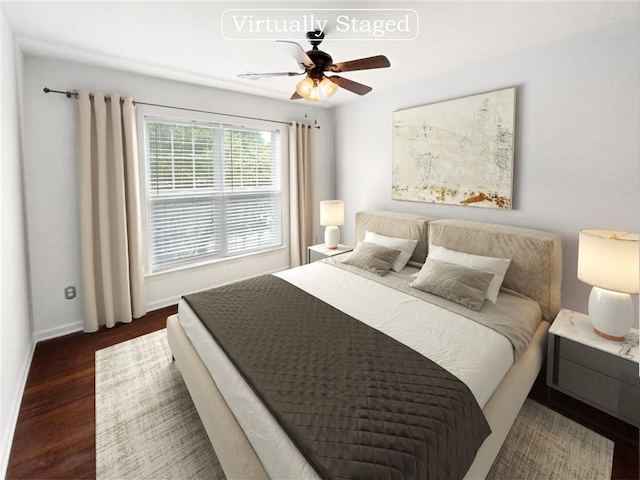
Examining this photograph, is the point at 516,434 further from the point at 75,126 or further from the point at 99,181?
the point at 75,126

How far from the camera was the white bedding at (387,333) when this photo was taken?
1.23 metres

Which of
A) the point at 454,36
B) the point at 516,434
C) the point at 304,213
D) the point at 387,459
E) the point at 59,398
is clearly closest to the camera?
the point at 387,459

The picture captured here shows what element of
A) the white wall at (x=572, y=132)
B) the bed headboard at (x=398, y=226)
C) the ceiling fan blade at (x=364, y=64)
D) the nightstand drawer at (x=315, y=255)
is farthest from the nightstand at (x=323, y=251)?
the ceiling fan blade at (x=364, y=64)

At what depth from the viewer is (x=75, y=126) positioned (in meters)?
2.80

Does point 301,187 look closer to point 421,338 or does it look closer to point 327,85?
point 327,85

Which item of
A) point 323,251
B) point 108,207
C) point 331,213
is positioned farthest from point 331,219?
point 108,207

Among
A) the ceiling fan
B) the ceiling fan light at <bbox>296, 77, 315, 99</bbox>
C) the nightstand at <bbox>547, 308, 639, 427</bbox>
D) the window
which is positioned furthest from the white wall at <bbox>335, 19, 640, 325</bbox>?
the window

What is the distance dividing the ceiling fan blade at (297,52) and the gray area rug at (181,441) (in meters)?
2.28

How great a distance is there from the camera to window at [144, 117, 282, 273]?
3.40m

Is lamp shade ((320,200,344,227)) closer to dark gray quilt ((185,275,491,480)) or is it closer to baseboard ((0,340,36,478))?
dark gray quilt ((185,275,491,480))

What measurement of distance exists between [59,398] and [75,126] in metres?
2.28

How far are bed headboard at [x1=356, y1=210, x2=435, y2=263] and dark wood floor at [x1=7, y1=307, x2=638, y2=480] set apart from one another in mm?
1480

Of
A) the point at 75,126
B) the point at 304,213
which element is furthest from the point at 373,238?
the point at 75,126

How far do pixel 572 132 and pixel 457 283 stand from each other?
4.90 ft
